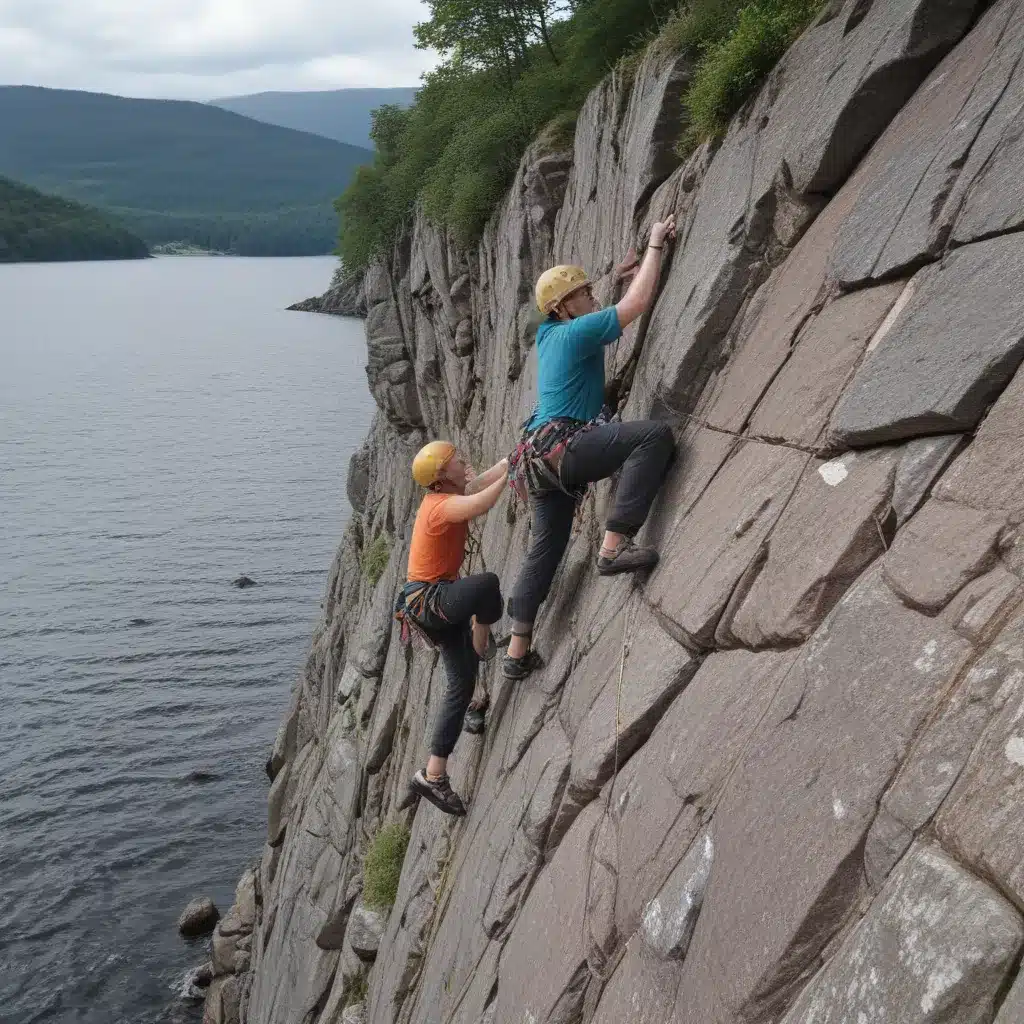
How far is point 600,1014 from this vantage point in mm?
7969

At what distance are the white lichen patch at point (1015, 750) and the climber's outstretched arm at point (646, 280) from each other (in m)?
6.37

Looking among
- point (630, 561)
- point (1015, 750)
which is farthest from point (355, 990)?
point (1015, 750)

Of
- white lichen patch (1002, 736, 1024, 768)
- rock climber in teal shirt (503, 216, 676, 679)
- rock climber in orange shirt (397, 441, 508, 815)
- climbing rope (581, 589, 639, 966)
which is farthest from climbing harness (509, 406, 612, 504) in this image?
white lichen patch (1002, 736, 1024, 768)

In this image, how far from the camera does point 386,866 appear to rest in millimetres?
17484

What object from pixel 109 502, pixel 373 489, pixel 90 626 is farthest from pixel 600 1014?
pixel 109 502

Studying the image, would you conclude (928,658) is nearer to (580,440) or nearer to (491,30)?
(580,440)

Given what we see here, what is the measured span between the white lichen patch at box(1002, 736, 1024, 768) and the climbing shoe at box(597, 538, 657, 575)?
16.5ft

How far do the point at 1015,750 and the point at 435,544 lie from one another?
8.16 m

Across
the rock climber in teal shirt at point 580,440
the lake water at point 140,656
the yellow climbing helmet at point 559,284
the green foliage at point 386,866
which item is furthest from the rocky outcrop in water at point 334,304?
the yellow climbing helmet at point 559,284

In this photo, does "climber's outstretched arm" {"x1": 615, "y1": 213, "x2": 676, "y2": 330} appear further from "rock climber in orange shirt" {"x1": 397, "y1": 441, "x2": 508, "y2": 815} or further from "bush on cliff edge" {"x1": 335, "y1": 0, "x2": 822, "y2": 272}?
"rock climber in orange shirt" {"x1": 397, "y1": 441, "x2": 508, "y2": 815}

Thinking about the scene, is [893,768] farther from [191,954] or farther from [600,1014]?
[191,954]

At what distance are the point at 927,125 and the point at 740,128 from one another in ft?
9.68

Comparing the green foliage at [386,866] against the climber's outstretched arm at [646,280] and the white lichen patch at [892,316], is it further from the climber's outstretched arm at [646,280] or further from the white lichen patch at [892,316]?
the white lichen patch at [892,316]

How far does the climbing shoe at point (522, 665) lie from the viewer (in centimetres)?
1244
